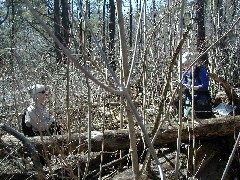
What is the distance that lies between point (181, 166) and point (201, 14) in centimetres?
681

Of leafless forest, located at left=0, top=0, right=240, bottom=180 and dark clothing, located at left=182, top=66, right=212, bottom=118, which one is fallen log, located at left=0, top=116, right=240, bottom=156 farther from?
dark clothing, located at left=182, top=66, right=212, bottom=118

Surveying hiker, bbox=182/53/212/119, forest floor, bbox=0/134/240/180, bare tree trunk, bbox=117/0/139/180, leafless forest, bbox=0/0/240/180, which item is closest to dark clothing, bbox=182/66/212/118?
hiker, bbox=182/53/212/119

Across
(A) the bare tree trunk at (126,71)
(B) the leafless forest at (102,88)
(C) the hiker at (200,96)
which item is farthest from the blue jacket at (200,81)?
(A) the bare tree trunk at (126,71)

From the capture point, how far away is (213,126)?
4152 mm

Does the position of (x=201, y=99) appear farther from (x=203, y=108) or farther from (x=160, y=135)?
(x=160, y=135)

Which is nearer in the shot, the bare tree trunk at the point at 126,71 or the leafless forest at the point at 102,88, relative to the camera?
the bare tree trunk at the point at 126,71

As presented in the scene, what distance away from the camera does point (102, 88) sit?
196cm

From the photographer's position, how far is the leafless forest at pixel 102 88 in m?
1.34

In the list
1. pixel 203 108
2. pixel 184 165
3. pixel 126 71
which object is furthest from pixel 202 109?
pixel 126 71

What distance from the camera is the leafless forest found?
1343 mm

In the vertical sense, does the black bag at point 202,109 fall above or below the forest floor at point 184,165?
above

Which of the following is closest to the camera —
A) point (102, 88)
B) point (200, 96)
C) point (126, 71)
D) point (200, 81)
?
point (126, 71)

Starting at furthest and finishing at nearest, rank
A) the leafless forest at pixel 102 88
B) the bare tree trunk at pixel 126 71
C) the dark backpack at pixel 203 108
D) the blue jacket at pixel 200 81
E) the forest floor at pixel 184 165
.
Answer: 1. the dark backpack at pixel 203 108
2. the blue jacket at pixel 200 81
3. the forest floor at pixel 184 165
4. the leafless forest at pixel 102 88
5. the bare tree trunk at pixel 126 71

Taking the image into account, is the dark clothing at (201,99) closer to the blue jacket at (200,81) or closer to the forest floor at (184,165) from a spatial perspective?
the blue jacket at (200,81)
